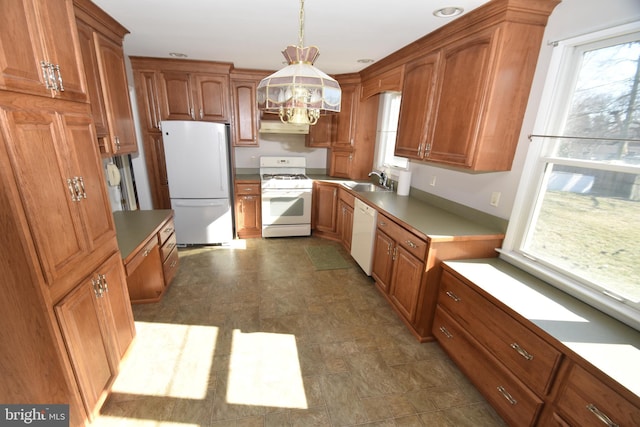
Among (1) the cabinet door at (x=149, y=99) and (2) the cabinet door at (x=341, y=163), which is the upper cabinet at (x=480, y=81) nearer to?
(2) the cabinet door at (x=341, y=163)

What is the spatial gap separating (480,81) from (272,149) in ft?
10.5

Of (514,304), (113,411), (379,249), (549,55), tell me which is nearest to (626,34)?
(549,55)

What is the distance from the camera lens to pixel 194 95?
360 cm

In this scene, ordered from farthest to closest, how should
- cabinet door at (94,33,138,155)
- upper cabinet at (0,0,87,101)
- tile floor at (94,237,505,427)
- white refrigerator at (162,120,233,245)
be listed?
white refrigerator at (162,120,233,245), cabinet door at (94,33,138,155), tile floor at (94,237,505,427), upper cabinet at (0,0,87,101)

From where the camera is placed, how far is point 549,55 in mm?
1716

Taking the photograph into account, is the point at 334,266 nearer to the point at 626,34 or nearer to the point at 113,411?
the point at 113,411

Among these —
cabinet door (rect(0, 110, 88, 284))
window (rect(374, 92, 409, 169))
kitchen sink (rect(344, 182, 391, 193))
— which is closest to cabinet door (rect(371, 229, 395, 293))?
kitchen sink (rect(344, 182, 391, 193))

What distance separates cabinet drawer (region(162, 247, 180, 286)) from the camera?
2.70 metres

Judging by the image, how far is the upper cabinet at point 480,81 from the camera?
1.73 meters

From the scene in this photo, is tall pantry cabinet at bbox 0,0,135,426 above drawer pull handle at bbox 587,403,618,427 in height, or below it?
above

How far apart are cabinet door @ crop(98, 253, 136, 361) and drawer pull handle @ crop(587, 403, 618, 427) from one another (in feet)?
7.93

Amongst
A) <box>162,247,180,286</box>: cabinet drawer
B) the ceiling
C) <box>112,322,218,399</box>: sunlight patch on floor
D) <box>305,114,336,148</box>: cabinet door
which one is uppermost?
the ceiling

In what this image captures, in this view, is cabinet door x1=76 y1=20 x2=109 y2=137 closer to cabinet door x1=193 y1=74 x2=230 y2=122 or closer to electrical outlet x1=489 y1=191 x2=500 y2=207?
cabinet door x1=193 y1=74 x2=230 y2=122

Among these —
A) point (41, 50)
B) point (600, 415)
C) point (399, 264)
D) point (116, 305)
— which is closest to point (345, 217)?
point (399, 264)
